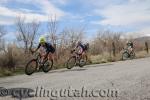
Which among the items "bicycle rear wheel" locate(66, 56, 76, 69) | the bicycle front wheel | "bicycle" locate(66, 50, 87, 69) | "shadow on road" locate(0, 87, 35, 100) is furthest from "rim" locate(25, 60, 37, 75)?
"shadow on road" locate(0, 87, 35, 100)

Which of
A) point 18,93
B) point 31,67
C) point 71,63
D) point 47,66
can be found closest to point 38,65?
point 31,67

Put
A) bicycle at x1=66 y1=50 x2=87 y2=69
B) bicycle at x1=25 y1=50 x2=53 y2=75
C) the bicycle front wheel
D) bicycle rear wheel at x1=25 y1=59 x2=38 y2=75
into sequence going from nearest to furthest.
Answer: bicycle rear wheel at x1=25 y1=59 x2=38 y2=75
bicycle at x1=25 y1=50 x2=53 y2=75
the bicycle front wheel
bicycle at x1=66 y1=50 x2=87 y2=69

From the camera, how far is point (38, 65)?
57.8 ft

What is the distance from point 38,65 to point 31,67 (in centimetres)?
54

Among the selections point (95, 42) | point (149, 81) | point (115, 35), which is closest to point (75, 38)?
point (95, 42)

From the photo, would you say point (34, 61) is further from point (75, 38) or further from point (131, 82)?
point (75, 38)

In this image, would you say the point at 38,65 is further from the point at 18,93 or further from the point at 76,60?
the point at 18,93

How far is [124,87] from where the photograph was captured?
1064 cm

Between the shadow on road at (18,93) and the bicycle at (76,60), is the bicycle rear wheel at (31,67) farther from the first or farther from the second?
the shadow on road at (18,93)

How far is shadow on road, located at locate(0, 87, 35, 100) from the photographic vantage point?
373 inches

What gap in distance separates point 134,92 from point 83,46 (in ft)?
40.5

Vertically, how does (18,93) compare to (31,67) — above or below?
below

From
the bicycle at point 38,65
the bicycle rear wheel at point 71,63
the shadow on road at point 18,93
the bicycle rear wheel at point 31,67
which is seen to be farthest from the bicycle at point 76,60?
the shadow on road at point 18,93

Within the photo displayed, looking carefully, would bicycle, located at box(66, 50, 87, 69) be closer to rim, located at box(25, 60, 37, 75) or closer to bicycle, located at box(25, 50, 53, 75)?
bicycle, located at box(25, 50, 53, 75)
